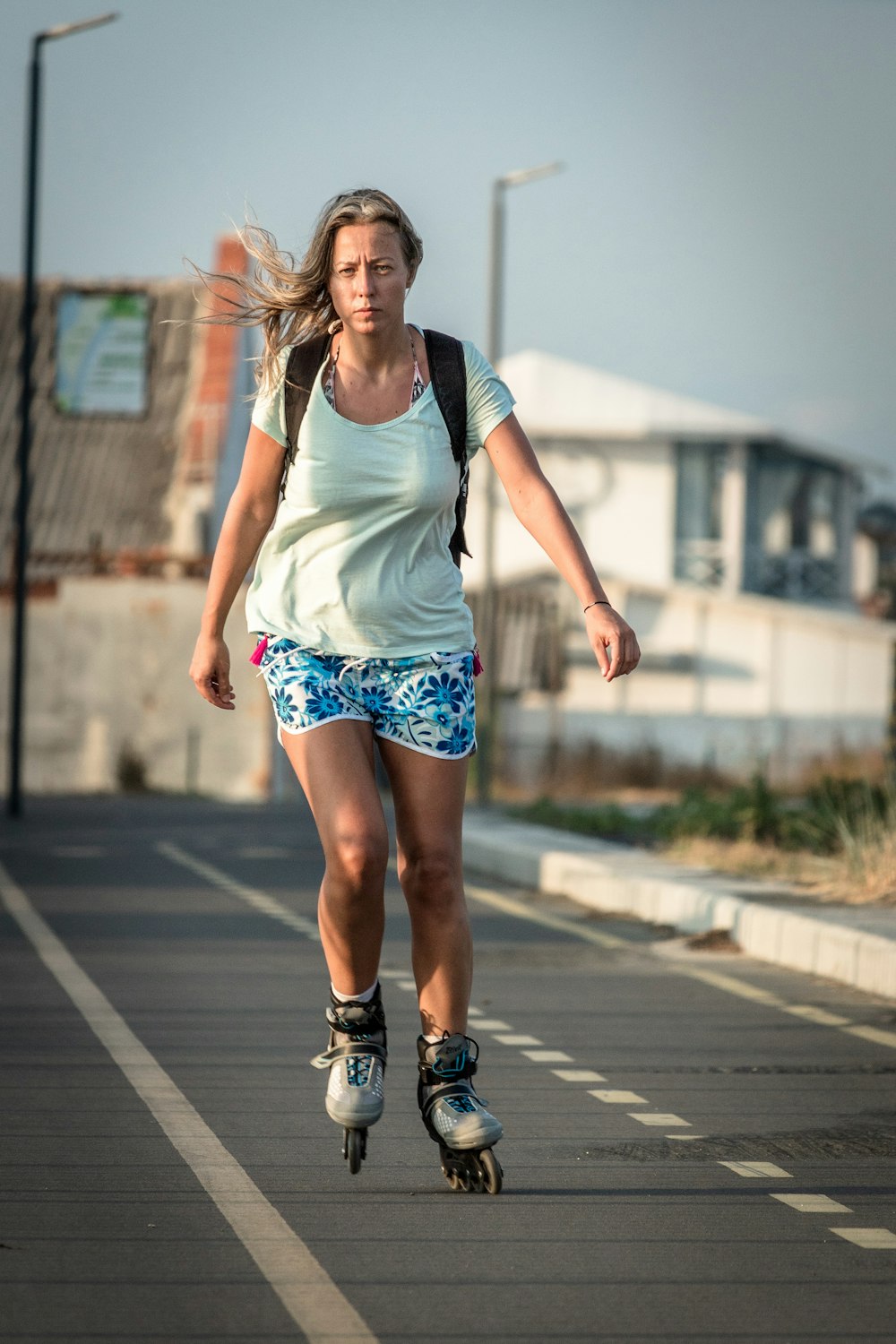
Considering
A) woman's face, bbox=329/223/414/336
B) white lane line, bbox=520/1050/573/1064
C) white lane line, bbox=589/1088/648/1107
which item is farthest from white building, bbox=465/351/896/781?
woman's face, bbox=329/223/414/336

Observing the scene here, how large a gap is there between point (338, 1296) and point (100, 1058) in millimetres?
3099

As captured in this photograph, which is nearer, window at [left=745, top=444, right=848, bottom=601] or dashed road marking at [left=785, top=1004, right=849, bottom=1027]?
dashed road marking at [left=785, top=1004, right=849, bottom=1027]

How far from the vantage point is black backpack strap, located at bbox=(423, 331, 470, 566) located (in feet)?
17.0

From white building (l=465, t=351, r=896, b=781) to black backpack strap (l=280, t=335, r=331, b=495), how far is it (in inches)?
1418

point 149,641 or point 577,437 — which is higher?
point 577,437

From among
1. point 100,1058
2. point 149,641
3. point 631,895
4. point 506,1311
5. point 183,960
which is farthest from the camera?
point 149,641

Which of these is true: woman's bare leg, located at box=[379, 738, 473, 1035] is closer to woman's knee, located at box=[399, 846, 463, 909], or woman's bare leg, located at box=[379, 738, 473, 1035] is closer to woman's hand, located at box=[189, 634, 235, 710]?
woman's knee, located at box=[399, 846, 463, 909]

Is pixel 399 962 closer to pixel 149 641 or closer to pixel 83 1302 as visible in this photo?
pixel 83 1302

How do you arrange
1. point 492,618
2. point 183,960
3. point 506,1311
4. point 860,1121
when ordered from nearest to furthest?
point 506,1311 → point 860,1121 → point 183,960 → point 492,618

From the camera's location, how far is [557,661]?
44125mm

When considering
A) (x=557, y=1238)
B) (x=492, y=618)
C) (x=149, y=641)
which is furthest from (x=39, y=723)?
(x=557, y=1238)

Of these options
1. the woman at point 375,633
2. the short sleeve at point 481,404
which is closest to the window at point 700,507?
the short sleeve at point 481,404

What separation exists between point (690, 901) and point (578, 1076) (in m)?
5.23

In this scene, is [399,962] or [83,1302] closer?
[83,1302]
